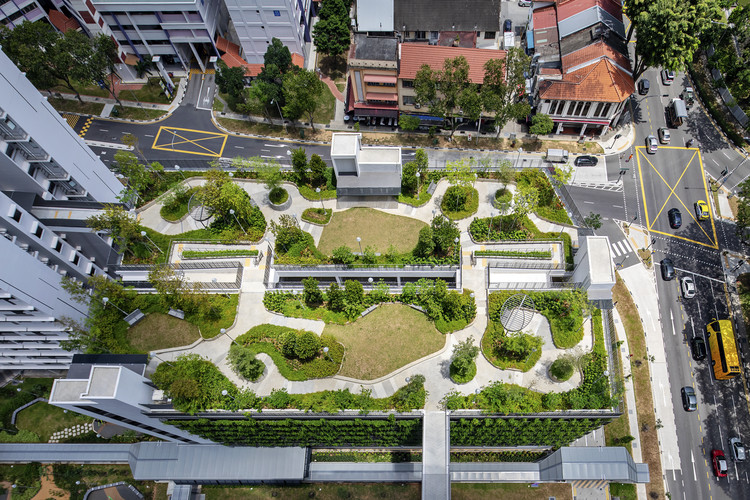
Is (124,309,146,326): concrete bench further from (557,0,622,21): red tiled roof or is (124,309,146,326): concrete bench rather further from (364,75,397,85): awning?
(557,0,622,21): red tiled roof

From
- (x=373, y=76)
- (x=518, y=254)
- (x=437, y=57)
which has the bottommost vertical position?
(x=518, y=254)

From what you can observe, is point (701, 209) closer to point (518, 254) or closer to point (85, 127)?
point (518, 254)

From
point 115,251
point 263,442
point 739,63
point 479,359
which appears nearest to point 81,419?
point 115,251

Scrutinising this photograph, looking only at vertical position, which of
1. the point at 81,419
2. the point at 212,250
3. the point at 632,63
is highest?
the point at 632,63

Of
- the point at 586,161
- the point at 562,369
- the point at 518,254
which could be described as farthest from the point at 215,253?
the point at 586,161

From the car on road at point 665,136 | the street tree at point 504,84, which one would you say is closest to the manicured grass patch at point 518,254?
the street tree at point 504,84

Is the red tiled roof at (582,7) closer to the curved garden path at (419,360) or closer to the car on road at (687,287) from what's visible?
the curved garden path at (419,360)

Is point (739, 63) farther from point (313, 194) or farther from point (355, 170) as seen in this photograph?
point (313, 194)
